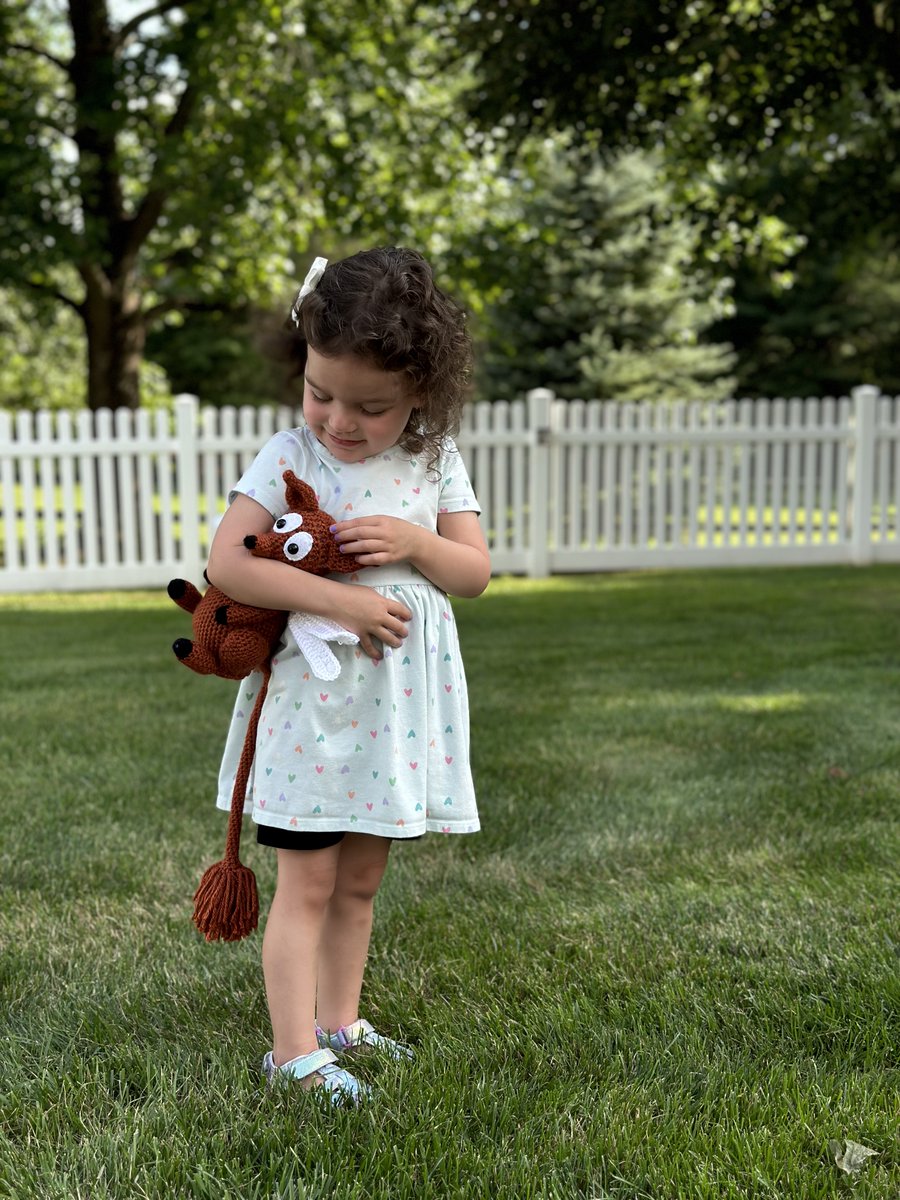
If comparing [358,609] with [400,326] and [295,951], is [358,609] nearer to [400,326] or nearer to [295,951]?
[400,326]

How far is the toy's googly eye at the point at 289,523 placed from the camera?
2.00 m

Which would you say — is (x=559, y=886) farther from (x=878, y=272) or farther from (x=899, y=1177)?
(x=878, y=272)

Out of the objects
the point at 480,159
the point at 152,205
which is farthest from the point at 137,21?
the point at 480,159

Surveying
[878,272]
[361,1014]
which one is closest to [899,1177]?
[361,1014]

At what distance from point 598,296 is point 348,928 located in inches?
620

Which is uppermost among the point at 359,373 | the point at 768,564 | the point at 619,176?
the point at 619,176

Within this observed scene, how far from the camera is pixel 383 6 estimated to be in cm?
1266

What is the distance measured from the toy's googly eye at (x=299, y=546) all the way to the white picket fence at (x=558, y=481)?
27.3 ft

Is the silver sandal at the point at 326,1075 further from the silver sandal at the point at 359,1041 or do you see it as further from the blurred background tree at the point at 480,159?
the blurred background tree at the point at 480,159

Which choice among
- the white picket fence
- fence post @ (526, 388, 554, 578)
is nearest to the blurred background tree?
the white picket fence

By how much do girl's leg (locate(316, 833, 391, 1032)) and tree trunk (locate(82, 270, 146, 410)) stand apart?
12.1 metres

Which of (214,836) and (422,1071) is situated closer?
(422,1071)

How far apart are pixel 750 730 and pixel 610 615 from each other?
328 cm

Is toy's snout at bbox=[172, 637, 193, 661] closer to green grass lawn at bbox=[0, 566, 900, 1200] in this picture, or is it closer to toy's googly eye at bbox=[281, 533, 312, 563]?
toy's googly eye at bbox=[281, 533, 312, 563]
